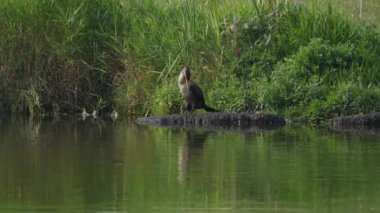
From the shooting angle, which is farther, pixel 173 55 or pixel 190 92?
pixel 173 55

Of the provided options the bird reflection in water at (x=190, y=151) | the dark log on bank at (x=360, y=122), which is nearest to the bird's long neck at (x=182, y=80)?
the bird reflection in water at (x=190, y=151)

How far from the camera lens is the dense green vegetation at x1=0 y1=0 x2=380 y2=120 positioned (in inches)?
733

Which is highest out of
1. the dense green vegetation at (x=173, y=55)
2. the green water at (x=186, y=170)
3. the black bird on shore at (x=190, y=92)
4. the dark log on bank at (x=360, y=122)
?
the dense green vegetation at (x=173, y=55)

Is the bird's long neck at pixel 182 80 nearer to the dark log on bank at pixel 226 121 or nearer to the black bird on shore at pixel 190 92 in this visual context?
the black bird on shore at pixel 190 92

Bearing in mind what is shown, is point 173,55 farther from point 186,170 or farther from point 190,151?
point 186,170

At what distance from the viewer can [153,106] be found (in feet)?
63.1

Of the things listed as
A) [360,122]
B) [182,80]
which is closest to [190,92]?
[182,80]

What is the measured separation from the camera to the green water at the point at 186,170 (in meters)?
10.2

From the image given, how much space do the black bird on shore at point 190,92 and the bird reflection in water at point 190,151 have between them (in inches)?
51.3

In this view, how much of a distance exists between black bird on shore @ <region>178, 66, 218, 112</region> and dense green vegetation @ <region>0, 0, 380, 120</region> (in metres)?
0.52

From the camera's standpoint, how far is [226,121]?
1733cm

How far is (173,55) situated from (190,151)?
551 centimetres

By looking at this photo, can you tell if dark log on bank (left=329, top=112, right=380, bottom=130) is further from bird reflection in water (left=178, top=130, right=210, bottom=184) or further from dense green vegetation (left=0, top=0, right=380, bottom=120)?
bird reflection in water (left=178, top=130, right=210, bottom=184)

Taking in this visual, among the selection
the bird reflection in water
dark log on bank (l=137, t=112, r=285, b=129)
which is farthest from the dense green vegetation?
the bird reflection in water
